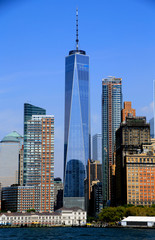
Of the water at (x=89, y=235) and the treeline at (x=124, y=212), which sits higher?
the treeline at (x=124, y=212)

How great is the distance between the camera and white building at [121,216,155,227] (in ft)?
549

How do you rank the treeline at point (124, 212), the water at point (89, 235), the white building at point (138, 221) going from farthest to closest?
1. the treeline at point (124, 212)
2. the white building at point (138, 221)
3. the water at point (89, 235)

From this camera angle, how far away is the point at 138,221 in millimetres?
168375

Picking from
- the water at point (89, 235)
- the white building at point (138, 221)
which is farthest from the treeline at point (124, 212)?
the water at point (89, 235)

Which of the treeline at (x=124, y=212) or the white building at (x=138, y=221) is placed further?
the treeline at (x=124, y=212)

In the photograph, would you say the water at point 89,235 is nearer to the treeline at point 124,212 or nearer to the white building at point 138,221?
the white building at point 138,221

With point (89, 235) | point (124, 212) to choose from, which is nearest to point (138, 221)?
point (124, 212)

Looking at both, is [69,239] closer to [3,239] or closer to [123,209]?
[3,239]

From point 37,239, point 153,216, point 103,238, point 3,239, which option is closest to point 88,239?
point 103,238

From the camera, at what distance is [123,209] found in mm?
192375

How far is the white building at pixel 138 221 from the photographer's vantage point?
167 metres

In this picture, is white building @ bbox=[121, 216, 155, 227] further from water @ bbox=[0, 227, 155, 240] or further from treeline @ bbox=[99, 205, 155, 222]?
water @ bbox=[0, 227, 155, 240]

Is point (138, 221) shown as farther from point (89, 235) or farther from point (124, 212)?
point (89, 235)

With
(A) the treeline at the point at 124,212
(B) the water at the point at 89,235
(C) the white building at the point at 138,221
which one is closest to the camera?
(B) the water at the point at 89,235
